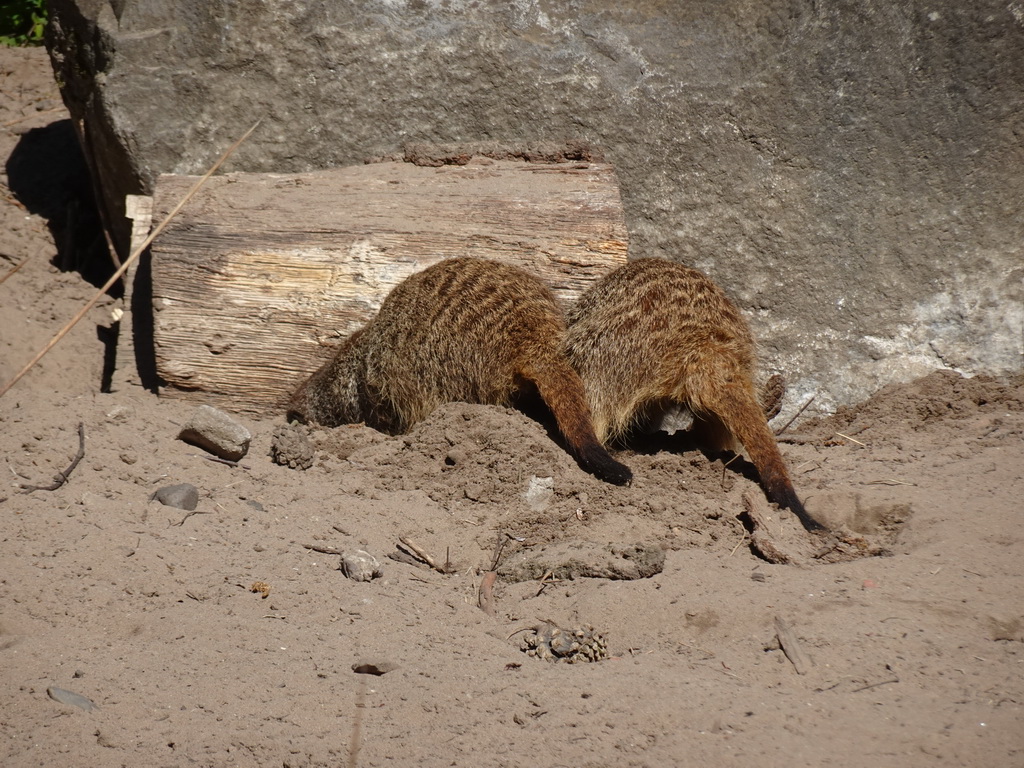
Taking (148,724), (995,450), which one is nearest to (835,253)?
(995,450)

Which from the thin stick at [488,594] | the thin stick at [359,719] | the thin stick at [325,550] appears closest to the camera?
the thin stick at [359,719]

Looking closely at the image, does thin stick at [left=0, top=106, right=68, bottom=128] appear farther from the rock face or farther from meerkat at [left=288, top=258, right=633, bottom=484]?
meerkat at [left=288, top=258, right=633, bottom=484]

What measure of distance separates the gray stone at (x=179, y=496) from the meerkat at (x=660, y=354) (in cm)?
142

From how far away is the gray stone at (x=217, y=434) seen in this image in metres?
3.25

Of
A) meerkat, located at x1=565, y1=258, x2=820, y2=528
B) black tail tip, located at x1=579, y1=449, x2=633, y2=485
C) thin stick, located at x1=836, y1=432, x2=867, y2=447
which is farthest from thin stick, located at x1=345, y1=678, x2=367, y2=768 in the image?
thin stick, located at x1=836, y1=432, x2=867, y2=447

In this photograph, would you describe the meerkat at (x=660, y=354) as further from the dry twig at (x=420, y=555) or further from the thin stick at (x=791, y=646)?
the thin stick at (x=791, y=646)

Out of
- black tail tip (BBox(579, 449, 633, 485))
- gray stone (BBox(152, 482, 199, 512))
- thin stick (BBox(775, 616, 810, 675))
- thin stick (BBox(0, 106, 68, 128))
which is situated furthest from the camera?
thin stick (BBox(0, 106, 68, 128))

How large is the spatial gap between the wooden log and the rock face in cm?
53

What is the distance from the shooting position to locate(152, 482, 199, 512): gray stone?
9.41ft

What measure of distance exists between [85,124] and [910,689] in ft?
14.4

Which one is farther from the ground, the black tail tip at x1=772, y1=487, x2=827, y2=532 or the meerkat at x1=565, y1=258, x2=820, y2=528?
the meerkat at x1=565, y1=258, x2=820, y2=528

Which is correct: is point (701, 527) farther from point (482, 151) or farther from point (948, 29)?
point (948, 29)

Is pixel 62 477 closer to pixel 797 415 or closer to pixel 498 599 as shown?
pixel 498 599

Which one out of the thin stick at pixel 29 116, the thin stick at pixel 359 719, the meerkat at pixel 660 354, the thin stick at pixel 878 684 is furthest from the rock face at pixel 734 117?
the thin stick at pixel 359 719
